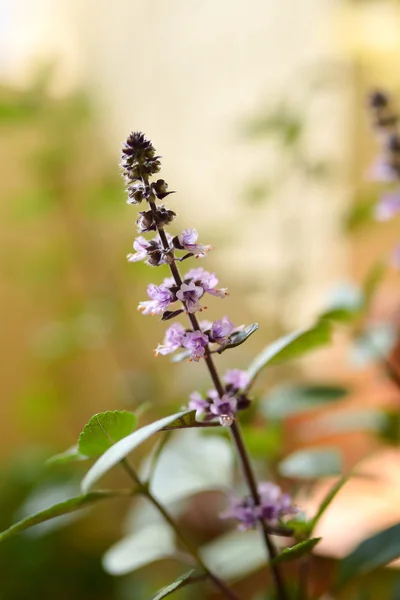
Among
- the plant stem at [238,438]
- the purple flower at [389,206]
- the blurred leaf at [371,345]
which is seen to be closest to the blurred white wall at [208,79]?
the blurred leaf at [371,345]

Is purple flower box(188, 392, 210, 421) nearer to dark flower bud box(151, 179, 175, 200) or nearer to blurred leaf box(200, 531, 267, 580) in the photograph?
dark flower bud box(151, 179, 175, 200)

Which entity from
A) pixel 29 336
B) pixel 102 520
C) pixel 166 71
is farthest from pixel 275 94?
pixel 102 520

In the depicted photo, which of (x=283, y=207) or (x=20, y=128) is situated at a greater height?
(x=20, y=128)

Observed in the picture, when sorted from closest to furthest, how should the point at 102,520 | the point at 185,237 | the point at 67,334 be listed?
the point at 185,237 < the point at 67,334 < the point at 102,520

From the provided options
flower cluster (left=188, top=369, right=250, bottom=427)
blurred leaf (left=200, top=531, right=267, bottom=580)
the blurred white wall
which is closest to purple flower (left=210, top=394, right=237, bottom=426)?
flower cluster (left=188, top=369, right=250, bottom=427)

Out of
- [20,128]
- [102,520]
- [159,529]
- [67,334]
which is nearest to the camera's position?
[159,529]

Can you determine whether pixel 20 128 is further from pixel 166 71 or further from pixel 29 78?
pixel 166 71

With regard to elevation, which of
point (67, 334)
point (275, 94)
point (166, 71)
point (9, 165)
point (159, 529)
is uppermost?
point (166, 71)

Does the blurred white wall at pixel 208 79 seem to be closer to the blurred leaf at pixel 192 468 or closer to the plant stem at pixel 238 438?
the blurred leaf at pixel 192 468

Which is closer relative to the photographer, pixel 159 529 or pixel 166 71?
pixel 159 529
